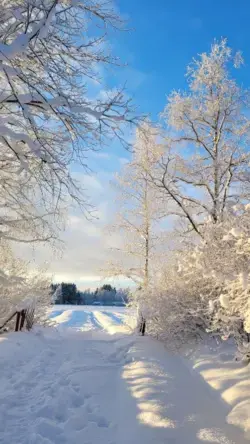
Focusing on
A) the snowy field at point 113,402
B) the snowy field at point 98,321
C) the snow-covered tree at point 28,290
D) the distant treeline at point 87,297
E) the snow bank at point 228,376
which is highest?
the distant treeline at point 87,297

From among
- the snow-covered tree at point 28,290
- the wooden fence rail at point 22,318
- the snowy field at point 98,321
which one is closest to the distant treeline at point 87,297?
the snowy field at point 98,321

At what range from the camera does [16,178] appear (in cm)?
583

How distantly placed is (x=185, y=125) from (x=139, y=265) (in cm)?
590

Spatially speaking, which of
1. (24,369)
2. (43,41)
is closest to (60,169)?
(43,41)

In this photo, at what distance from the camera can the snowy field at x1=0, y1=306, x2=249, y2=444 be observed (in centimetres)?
381

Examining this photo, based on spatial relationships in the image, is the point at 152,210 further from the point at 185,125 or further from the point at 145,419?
the point at 145,419

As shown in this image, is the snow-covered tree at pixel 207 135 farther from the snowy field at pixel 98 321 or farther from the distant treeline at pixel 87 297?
the distant treeline at pixel 87 297

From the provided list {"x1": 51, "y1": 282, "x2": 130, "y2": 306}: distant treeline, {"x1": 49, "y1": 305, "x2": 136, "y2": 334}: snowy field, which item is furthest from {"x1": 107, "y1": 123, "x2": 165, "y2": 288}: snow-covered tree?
{"x1": 51, "y1": 282, "x2": 130, "y2": 306}: distant treeline

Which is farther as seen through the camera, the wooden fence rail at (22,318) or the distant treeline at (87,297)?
the distant treeline at (87,297)

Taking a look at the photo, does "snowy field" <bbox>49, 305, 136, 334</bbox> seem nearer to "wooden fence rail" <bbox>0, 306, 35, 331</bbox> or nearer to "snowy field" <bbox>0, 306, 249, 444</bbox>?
"wooden fence rail" <bbox>0, 306, 35, 331</bbox>

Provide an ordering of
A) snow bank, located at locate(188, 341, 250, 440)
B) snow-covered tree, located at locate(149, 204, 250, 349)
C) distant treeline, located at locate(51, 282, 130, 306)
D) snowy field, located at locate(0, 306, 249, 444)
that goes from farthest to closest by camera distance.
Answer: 1. distant treeline, located at locate(51, 282, 130, 306)
2. snow-covered tree, located at locate(149, 204, 250, 349)
3. snow bank, located at locate(188, 341, 250, 440)
4. snowy field, located at locate(0, 306, 249, 444)

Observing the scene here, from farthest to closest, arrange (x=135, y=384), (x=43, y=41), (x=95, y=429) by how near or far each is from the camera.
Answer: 1. (x=135, y=384)
2. (x=43, y=41)
3. (x=95, y=429)

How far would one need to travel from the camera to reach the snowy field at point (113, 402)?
3814 mm

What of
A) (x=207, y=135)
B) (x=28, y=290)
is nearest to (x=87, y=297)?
(x=28, y=290)
